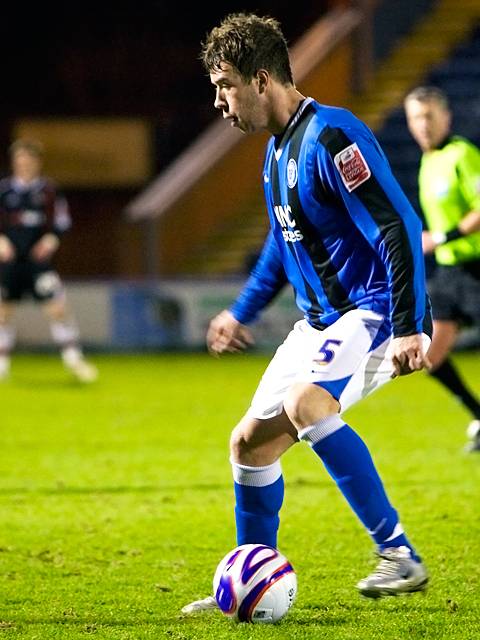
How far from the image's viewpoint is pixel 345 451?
4.45 metres

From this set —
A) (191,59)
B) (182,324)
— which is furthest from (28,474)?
(191,59)

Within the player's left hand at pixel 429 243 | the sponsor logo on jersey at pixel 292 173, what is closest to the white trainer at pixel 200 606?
the sponsor logo on jersey at pixel 292 173

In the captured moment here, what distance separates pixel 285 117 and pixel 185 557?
2082 mm

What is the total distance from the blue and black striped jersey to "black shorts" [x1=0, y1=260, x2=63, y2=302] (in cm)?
884

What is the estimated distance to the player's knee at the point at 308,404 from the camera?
4410 millimetres

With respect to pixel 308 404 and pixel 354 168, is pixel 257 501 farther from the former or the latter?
pixel 354 168

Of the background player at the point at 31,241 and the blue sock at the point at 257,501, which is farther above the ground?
the blue sock at the point at 257,501

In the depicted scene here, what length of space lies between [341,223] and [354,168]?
0.24m

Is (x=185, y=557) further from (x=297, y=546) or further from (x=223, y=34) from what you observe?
(x=223, y=34)

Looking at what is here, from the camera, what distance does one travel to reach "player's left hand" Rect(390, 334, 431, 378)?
4.29 meters

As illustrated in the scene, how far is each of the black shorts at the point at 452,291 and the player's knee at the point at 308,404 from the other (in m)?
4.32

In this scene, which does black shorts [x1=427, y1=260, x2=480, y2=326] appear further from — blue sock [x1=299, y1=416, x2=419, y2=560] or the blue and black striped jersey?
blue sock [x1=299, y1=416, x2=419, y2=560]

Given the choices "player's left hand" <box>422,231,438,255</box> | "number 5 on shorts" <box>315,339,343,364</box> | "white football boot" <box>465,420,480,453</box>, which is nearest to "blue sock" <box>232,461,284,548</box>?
"number 5 on shorts" <box>315,339,343,364</box>

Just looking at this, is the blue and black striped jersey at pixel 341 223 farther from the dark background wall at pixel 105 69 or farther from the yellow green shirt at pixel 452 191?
the dark background wall at pixel 105 69
